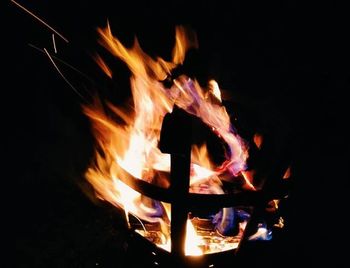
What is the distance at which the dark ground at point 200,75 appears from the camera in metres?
2.38

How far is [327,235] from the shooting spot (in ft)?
8.20

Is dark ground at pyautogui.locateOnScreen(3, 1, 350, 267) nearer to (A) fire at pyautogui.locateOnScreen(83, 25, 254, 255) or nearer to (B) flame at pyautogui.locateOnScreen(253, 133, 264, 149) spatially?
(B) flame at pyautogui.locateOnScreen(253, 133, 264, 149)

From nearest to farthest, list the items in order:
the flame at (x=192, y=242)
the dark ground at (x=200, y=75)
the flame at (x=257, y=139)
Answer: the dark ground at (x=200, y=75), the flame at (x=192, y=242), the flame at (x=257, y=139)

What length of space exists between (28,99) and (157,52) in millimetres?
1799

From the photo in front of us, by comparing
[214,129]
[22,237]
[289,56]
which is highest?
[289,56]

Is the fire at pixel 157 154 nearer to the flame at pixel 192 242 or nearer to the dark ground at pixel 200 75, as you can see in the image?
the flame at pixel 192 242

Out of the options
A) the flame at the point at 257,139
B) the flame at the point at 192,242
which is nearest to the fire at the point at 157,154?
the flame at the point at 192,242

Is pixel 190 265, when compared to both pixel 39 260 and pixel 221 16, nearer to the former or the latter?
pixel 39 260

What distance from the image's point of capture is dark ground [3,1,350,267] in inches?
93.7

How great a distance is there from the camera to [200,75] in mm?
3697

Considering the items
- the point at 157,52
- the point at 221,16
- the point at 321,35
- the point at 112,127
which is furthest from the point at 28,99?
the point at 321,35

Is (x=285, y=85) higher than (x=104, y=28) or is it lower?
lower

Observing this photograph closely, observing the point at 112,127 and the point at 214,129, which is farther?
the point at 112,127

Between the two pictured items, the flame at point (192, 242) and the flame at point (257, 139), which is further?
the flame at point (257, 139)
